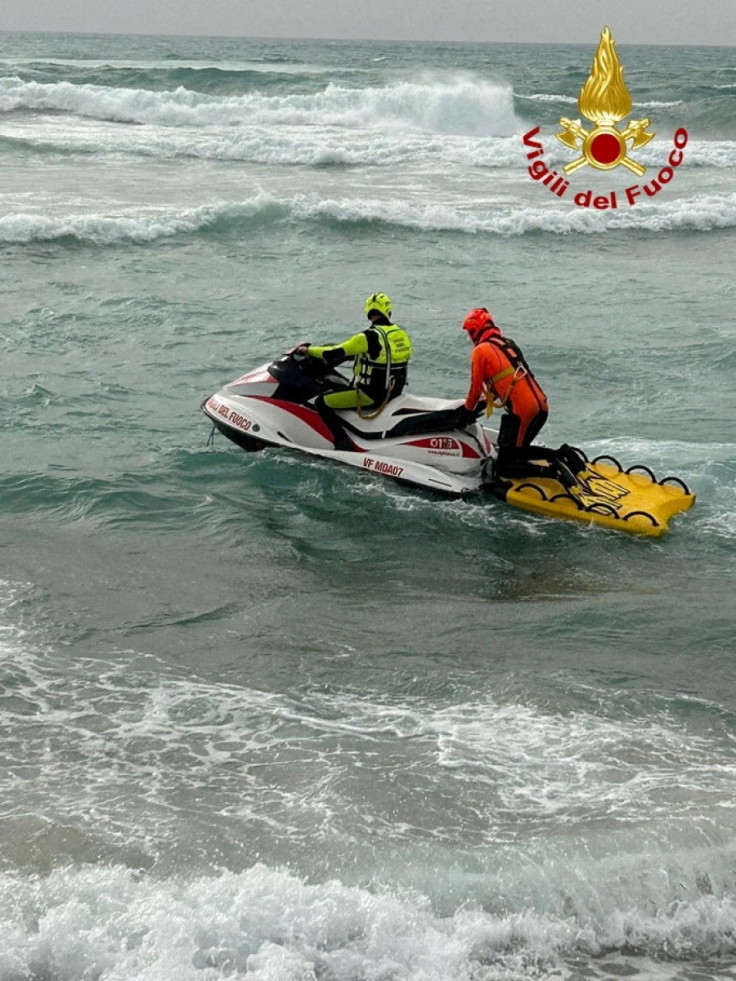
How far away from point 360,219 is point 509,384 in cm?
1447

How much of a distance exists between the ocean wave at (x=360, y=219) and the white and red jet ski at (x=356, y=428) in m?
11.2

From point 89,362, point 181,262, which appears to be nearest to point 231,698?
point 89,362

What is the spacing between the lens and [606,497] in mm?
9586

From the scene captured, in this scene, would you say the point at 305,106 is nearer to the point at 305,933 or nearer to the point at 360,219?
the point at 360,219

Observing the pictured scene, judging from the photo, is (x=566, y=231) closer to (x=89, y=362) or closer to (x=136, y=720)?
(x=89, y=362)

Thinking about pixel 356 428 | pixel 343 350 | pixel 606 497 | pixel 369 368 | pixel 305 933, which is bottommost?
pixel 305 933

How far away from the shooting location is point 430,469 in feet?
33.6

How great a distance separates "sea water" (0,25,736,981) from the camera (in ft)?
16.8

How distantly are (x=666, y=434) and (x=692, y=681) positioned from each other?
17.5 feet

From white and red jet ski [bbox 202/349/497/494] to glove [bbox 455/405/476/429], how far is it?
0.05m

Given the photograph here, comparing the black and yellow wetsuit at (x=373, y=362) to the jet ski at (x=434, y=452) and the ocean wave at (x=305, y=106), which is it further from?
the ocean wave at (x=305, y=106)

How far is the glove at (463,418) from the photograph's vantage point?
10188 mm

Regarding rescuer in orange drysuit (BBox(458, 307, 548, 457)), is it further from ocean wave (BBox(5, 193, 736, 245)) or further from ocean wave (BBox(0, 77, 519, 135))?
ocean wave (BBox(0, 77, 519, 135))

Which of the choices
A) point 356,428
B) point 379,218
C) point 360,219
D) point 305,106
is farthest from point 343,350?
point 305,106
